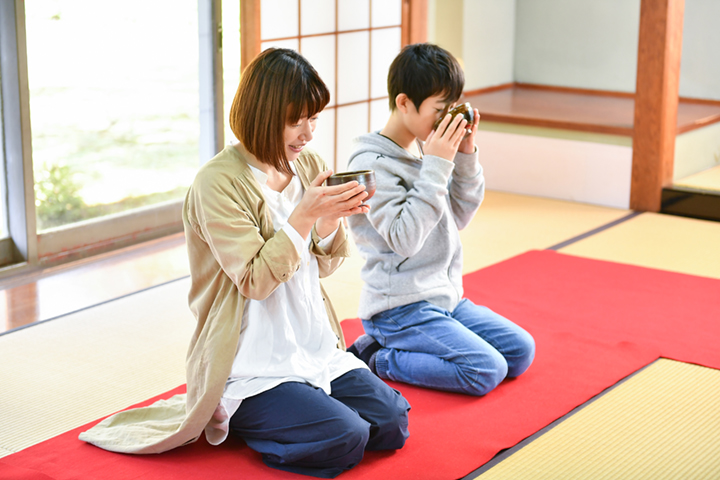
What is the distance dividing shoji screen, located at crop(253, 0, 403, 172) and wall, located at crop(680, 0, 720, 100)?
165 centimetres

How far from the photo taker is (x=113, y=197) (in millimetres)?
4324

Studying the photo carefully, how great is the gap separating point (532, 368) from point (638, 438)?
1.56 ft

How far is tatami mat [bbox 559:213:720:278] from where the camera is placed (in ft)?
12.0

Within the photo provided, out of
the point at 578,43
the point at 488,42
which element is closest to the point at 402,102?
the point at 488,42

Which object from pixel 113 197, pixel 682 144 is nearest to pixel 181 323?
pixel 113 197

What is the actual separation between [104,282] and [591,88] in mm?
4220

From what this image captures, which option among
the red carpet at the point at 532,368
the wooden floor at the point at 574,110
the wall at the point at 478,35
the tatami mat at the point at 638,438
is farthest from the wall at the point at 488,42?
the tatami mat at the point at 638,438

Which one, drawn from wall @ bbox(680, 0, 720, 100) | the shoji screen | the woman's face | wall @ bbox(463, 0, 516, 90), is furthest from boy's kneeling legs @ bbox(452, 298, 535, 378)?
wall @ bbox(463, 0, 516, 90)

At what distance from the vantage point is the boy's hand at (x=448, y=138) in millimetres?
2178

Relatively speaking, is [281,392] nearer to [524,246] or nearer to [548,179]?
[524,246]

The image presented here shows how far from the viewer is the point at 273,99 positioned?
1.73 m

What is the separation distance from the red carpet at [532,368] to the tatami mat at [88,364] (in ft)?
0.55

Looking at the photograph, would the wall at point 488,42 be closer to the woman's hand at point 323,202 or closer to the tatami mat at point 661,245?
the tatami mat at point 661,245

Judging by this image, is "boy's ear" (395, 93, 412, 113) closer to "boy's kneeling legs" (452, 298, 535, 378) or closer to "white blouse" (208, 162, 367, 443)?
"white blouse" (208, 162, 367, 443)
